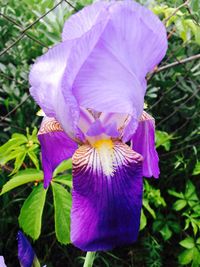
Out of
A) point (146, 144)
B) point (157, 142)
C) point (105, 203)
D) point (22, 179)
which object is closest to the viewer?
point (105, 203)

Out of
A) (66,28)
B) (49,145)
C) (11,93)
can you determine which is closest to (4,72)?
(11,93)

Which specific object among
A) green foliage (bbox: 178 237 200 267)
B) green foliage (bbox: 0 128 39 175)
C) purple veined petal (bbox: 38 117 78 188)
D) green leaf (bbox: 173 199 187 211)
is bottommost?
green foliage (bbox: 178 237 200 267)

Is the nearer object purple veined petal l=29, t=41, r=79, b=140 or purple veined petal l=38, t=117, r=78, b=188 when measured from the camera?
purple veined petal l=29, t=41, r=79, b=140

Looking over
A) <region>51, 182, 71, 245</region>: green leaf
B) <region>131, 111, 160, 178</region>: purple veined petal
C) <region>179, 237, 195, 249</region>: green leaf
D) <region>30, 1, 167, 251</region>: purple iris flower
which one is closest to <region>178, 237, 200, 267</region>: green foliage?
<region>179, 237, 195, 249</region>: green leaf

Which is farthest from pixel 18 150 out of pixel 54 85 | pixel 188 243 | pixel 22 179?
pixel 188 243

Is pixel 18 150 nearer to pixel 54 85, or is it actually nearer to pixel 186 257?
pixel 54 85

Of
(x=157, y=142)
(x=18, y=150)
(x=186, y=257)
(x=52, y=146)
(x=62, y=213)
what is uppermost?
(x=52, y=146)

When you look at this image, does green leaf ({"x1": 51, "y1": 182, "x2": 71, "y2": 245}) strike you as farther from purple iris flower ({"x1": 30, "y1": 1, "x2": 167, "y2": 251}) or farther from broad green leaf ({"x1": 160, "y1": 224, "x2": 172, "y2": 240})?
broad green leaf ({"x1": 160, "y1": 224, "x2": 172, "y2": 240})
